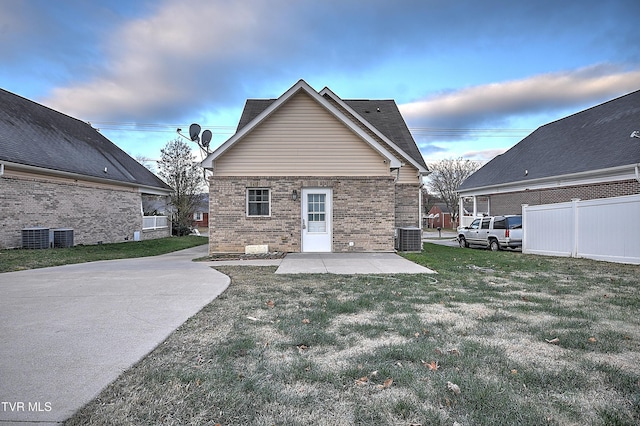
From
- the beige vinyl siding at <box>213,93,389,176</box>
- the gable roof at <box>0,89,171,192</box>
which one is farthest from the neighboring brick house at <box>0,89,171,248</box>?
the beige vinyl siding at <box>213,93,389,176</box>

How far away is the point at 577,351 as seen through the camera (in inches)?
152

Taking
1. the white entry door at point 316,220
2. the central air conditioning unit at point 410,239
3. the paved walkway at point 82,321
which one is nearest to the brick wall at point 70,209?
the paved walkway at point 82,321

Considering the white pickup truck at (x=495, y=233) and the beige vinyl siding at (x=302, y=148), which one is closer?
the beige vinyl siding at (x=302, y=148)

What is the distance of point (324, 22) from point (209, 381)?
12.7 m

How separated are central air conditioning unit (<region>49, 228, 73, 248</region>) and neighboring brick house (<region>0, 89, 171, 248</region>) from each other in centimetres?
50

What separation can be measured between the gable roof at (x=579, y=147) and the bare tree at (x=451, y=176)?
30781 mm

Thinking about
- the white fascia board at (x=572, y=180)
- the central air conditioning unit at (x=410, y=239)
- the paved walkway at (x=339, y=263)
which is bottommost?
the paved walkway at (x=339, y=263)

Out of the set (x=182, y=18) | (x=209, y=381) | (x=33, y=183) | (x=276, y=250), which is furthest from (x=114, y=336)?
(x=33, y=183)

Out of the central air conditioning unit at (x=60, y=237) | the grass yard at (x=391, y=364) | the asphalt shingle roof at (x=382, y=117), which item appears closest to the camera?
the grass yard at (x=391, y=364)

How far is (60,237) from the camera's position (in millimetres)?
15805

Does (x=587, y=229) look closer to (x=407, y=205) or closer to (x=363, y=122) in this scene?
(x=407, y=205)

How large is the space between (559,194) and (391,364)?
1910 centimetres

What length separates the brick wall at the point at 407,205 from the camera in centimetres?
1756

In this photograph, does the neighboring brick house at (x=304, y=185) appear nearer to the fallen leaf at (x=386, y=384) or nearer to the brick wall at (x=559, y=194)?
the brick wall at (x=559, y=194)
